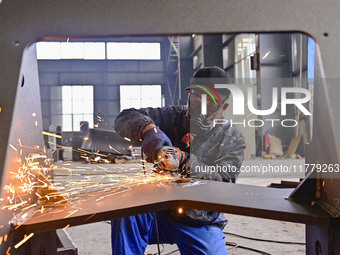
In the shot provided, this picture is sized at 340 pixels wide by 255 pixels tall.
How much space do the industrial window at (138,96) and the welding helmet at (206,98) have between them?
466 inches

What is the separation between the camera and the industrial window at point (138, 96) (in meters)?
13.8

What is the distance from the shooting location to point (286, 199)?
1042mm

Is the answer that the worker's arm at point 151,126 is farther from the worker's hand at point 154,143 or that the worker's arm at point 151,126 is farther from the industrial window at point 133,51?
the industrial window at point 133,51

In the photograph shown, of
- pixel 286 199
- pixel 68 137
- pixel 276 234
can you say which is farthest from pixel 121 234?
pixel 68 137

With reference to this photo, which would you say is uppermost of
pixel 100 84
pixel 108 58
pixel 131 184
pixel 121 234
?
pixel 108 58

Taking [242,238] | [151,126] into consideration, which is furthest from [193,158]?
[242,238]

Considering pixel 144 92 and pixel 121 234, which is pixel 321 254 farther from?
pixel 144 92

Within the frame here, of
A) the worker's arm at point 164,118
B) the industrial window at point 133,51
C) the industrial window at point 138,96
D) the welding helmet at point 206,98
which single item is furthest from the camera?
the industrial window at point 133,51

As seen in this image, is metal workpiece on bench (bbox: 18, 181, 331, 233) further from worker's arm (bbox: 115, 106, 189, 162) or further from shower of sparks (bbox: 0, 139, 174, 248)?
worker's arm (bbox: 115, 106, 189, 162)

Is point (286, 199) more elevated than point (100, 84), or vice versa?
point (100, 84)

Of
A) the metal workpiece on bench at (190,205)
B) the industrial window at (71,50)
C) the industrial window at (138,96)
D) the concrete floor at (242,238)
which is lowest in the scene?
the concrete floor at (242,238)

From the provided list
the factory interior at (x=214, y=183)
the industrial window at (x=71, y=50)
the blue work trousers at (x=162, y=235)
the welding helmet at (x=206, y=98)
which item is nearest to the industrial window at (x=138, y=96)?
the industrial window at (x=71, y=50)

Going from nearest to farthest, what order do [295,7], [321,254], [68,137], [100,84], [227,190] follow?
[295,7] < [321,254] < [227,190] < [68,137] < [100,84]

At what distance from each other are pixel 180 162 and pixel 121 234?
1.52 ft
